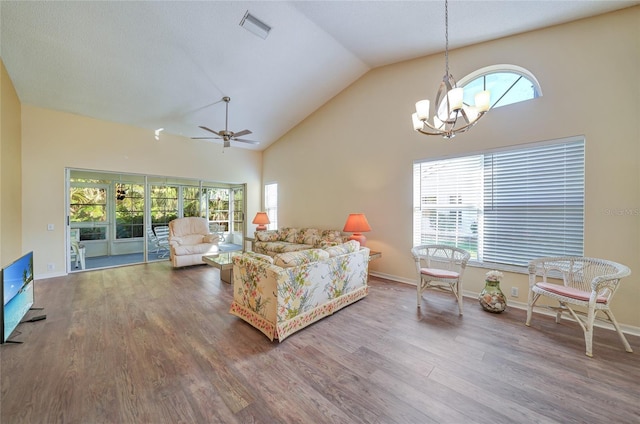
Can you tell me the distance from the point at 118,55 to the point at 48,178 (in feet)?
9.33

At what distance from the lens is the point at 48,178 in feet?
14.5

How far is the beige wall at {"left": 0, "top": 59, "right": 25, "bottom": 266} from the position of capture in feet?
10.6

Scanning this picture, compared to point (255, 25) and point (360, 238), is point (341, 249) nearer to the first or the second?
point (360, 238)

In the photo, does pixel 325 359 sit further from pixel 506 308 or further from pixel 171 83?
pixel 171 83

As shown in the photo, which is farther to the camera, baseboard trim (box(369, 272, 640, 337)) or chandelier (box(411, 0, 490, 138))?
baseboard trim (box(369, 272, 640, 337))

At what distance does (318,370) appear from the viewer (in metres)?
1.99

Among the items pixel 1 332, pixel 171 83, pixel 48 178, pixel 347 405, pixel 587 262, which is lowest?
pixel 347 405

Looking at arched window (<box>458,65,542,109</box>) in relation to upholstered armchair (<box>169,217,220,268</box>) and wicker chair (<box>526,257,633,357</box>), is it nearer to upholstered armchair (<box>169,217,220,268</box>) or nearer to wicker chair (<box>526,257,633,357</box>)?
wicker chair (<box>526,257,633,357</box>)

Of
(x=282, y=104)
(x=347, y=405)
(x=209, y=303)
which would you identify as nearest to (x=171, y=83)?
(x=282, y=104)

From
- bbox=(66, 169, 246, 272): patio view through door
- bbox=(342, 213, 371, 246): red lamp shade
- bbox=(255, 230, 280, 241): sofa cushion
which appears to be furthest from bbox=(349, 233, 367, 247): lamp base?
bbox=(66, 169, 246, 272): patio view through door

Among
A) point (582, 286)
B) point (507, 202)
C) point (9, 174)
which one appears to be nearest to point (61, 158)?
point (9, 174)

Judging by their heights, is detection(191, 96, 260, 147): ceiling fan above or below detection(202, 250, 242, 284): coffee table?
above

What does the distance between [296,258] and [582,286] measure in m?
3.27

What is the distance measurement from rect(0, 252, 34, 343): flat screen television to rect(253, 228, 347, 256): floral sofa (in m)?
3.48
